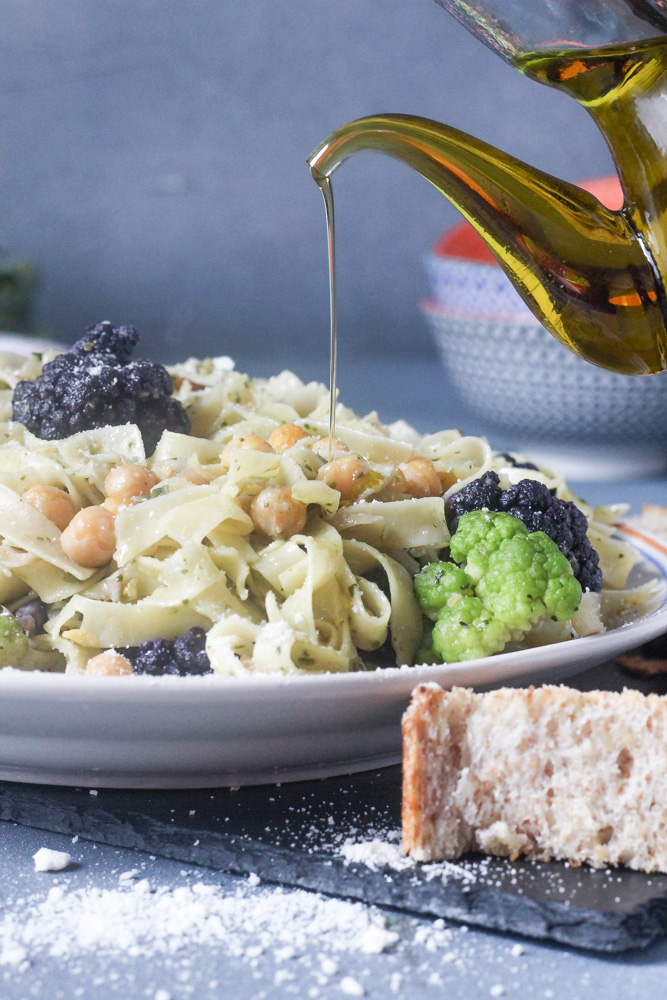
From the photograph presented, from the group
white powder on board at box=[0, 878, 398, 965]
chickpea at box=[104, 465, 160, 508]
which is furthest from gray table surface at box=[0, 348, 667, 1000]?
chickpea at box=[104, 465, 160, 508]

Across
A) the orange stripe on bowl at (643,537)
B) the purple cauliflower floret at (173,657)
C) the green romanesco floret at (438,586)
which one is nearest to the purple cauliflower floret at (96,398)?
the purple cauliflower floret at (173,657)

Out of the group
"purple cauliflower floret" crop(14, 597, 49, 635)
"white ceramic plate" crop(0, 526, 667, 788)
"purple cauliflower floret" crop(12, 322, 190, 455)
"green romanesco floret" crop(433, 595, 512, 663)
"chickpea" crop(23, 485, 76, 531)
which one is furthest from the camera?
"purple cauliflower floret" crop(12, 322, 190, 455)

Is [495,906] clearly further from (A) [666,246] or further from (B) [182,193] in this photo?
(B) [182,193]

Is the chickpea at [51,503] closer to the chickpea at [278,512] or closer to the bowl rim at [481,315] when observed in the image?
the chickpea at [278,512]

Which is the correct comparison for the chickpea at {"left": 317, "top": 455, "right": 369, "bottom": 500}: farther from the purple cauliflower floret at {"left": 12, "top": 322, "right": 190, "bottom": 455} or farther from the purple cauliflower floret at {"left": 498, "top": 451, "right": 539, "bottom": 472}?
the purple cauliflower floret at {"left": 498, "top": 451, "right": 539, "bottom": 472}

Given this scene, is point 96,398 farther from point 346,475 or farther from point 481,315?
point 481,315

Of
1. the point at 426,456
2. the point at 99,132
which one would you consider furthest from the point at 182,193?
the point at 426,456
